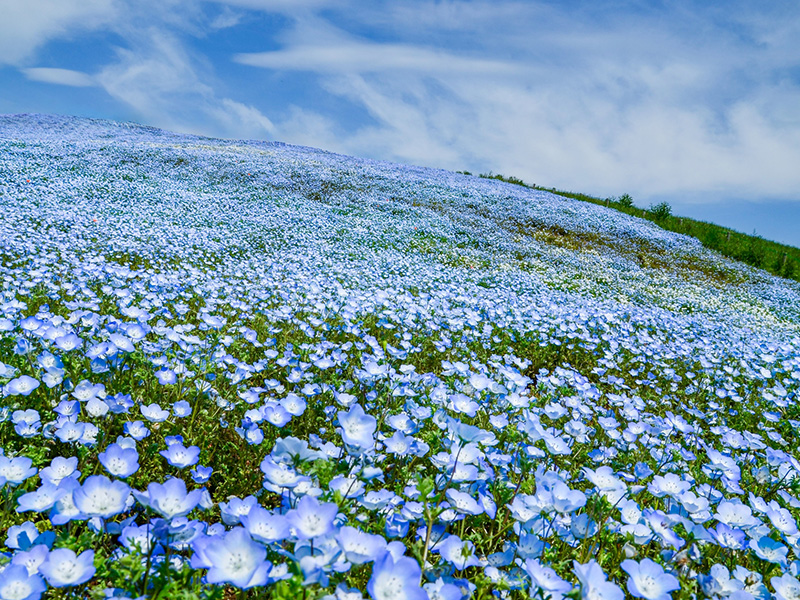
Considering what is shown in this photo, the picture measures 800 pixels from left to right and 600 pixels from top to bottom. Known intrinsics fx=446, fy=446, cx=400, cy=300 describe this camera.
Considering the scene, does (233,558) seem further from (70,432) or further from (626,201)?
(626,201)

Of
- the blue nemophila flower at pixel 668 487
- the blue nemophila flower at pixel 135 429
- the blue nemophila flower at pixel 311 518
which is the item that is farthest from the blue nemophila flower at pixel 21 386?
the blue nemophila flower at pixel 668 487

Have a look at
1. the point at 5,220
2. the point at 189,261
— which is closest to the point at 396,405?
the point at 189,261

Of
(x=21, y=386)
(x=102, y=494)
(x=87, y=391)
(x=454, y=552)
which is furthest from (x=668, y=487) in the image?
(x=21, y=386)

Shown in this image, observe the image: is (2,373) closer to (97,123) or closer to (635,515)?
(635,515)

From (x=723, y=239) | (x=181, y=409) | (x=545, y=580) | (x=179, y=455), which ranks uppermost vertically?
(x=723, y=239)

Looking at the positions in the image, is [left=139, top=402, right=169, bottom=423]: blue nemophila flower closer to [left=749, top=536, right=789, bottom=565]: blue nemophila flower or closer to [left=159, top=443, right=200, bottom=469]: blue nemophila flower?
[left=159, top=443, right=200, bottom=469]: blue nemophila flower

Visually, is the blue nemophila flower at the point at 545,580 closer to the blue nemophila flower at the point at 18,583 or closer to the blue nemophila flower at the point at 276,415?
the blue nemophila flower at the point at 276,415
